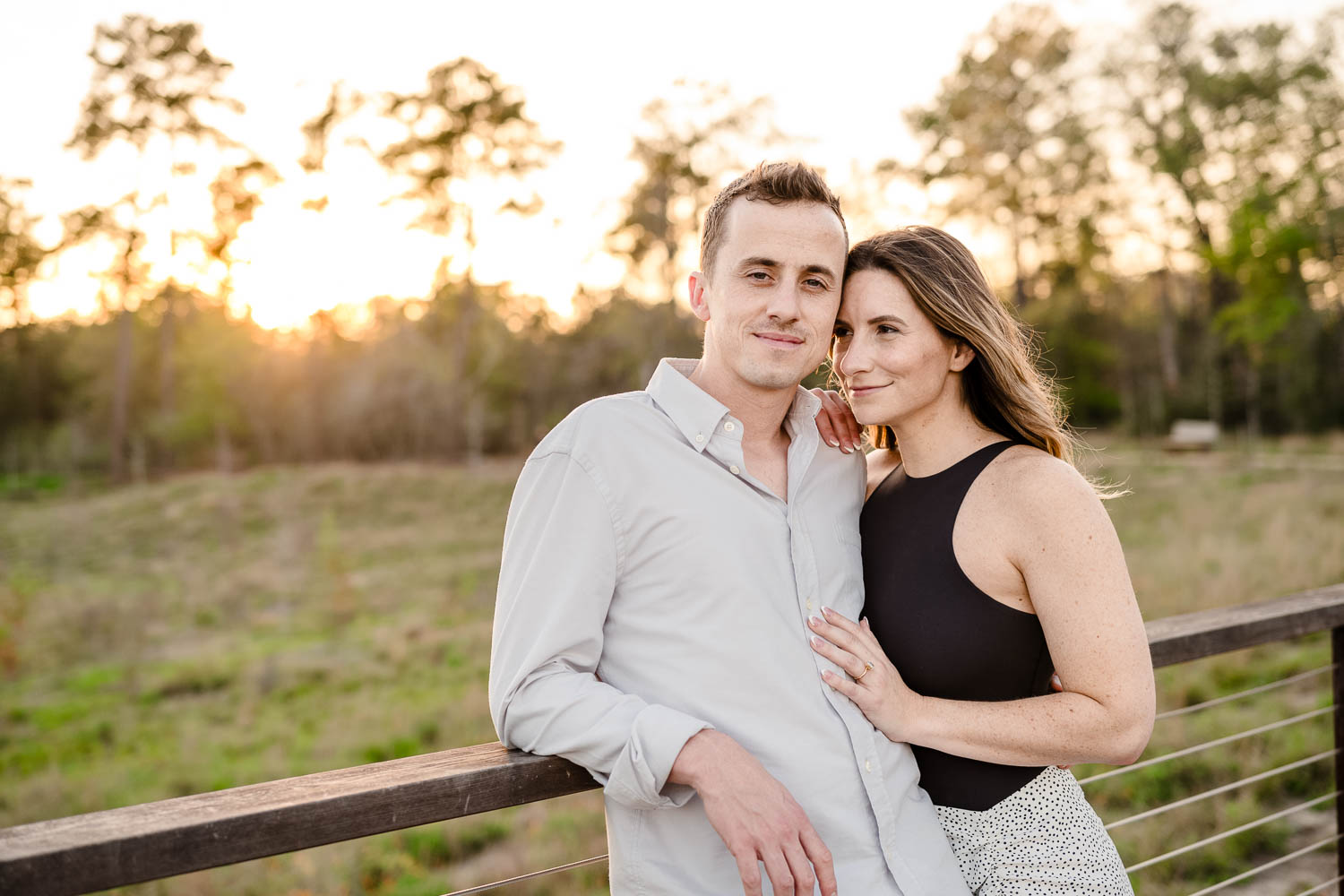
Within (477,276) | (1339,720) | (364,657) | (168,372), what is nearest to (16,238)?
(168,372)

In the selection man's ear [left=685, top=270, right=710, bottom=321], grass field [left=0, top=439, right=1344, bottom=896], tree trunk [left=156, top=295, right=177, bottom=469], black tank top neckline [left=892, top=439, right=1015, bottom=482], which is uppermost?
tree trunk [left=156, top=295, right=177, bottom=469]

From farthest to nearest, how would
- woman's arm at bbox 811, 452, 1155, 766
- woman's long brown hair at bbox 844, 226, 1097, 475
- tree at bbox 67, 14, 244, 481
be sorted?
1. tree at bbox 67, 14, 244, 481
2. woman's long brown hair at bbox 844, 226, 1097, 475
3. woman's arm at bbox 811, 452, 1155, 766

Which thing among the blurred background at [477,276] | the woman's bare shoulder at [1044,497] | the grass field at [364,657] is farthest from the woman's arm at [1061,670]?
the blurred background at [477,276]

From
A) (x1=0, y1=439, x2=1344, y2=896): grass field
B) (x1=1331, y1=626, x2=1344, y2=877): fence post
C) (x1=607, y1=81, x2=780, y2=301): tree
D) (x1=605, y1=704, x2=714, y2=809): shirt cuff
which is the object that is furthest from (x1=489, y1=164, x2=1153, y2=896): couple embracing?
(x1=607, y1=81, x2=780, y2=301): tree

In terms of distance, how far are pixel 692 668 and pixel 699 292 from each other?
1037mm

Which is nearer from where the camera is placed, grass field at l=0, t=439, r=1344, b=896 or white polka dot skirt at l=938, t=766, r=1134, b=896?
white polka dot skirt at l=938, t=766, r=1134, b=896

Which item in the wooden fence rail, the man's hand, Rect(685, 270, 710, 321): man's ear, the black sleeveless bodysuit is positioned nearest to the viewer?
the wooden fence rail

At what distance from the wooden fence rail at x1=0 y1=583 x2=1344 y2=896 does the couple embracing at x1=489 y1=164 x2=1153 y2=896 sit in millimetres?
92

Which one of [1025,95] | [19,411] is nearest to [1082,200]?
[1025,95]

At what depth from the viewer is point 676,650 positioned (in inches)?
72.3

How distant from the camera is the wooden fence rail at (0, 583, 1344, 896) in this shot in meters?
1.24

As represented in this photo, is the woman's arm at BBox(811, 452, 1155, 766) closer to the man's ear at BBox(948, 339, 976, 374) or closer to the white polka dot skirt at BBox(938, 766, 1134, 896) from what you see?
the white polka dot skirt at BBox(938, 766, 1134, 896)

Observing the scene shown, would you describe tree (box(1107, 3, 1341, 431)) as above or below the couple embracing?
above

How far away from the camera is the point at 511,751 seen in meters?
1.71
